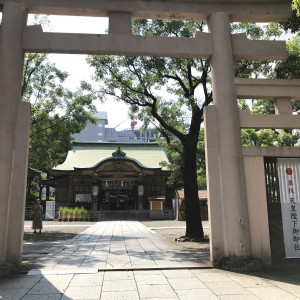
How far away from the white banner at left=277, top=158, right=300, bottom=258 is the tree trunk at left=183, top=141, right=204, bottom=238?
5.27 metres

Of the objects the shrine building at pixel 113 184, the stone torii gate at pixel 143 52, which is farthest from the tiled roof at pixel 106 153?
the stone torii gate at pixel 143 52

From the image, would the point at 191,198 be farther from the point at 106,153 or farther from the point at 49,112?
the point at 106,153

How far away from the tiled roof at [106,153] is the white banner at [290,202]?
23.8 meters

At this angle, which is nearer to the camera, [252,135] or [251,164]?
[251,164]

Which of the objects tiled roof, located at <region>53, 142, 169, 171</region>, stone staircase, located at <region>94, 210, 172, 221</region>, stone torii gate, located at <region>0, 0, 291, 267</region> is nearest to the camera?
stone torii gate, located at <region>0, 0, 291, 267</region>

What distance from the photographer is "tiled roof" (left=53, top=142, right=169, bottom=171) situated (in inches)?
1222

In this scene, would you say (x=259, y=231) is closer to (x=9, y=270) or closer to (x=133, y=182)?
(x=9, y=270)

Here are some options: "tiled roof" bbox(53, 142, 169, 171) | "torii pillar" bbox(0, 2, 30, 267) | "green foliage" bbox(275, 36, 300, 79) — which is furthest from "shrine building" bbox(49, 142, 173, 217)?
"torii pillar" bbox(0, 2, 30, 267)

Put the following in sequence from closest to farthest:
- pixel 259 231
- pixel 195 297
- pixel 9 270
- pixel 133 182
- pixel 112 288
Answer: pixel 195 297, pixel 112 288, pixel 9 270, pixel 259 231, pixel 133 182

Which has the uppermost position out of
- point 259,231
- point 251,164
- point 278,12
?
point 278,12

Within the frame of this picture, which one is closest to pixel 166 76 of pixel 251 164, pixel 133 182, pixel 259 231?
pixel 251 164

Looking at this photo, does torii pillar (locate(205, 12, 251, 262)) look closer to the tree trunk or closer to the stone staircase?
the tree trunk

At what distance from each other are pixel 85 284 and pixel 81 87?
945 cm

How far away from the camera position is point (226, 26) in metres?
6.69
